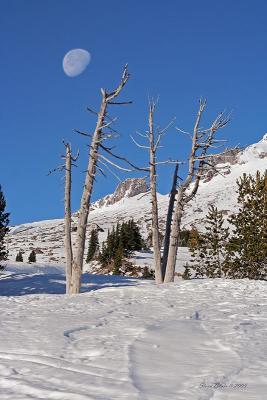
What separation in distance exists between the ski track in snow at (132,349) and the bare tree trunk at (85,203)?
3403mm

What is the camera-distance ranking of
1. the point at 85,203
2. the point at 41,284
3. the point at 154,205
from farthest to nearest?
the point at 41,284
the point at 154,205
the point at 85,203

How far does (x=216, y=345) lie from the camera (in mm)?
6941

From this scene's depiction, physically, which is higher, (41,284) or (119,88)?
→ (119,88)

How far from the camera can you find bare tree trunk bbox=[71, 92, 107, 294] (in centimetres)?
1527

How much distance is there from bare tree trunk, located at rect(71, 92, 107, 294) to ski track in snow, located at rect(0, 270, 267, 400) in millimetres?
3403

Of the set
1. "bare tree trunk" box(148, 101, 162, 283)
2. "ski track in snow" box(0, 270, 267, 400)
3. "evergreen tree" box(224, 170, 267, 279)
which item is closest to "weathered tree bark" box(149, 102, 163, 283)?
"bare tree trunk" box(148, 101, 162, 283)

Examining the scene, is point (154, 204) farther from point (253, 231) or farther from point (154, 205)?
point (253, 231)

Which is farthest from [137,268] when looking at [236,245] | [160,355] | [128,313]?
[160,355]

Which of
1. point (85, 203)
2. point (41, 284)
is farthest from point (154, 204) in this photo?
point (41, 284)

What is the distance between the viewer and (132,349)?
6.50 m

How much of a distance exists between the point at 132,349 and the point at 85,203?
31.3ft

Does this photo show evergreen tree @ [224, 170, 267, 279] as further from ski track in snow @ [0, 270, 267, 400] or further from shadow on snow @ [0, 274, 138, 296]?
ski track in snow @ [0, 270, 267, 400]

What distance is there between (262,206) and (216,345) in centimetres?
2626

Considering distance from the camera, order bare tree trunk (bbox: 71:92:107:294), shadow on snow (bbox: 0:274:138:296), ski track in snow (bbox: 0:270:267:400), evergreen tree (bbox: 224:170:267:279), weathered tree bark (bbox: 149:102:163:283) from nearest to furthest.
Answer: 1. ski track in snow (bbox: 0:270:267:400)
2. bare tree trunk (bbox: 71:92:107:294)
3. weathered tree bark (bbox: 149:102:163:283)
4. shadow on snow (bbox: 0:274:138:296)
5. evergreen tree (bbox: 224:170:267:279)
